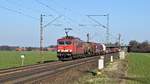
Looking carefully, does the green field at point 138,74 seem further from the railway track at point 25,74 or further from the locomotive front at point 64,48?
the locomotive front at point 64,48

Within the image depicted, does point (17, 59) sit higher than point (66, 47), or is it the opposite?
point (66, 47)

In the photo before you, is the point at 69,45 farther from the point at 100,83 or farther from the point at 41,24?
the point at 100,83

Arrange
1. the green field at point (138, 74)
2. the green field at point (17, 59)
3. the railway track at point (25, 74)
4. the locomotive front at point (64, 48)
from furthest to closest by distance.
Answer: the locomotive front at point (64, 48) → the green field at point (17, 59) → the railway track at point (25, 74) → the green field at point (138, 74)

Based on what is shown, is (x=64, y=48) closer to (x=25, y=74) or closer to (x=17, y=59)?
(x=17, y=59)

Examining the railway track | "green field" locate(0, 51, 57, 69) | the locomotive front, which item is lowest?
the railway track

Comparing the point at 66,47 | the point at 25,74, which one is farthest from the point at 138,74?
the point at 66,47

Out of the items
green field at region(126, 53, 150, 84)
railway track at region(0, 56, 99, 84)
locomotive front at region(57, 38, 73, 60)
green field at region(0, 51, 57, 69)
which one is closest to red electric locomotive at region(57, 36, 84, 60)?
locomotive front at region(57, 38, 73, 60)

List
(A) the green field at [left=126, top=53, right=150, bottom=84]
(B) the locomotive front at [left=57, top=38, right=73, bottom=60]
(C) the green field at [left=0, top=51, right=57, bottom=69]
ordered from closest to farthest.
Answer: (A) the green field at [left=126, top=53, right=150, bottom=84] → (C) the green field at [left=0, top=51, right=57, bottom=69] → (B) the locomotive front at [left=57, top=38, right=73, bottom=60]

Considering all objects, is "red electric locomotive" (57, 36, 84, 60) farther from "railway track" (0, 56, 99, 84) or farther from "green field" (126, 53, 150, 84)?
"railway track" (0, 56, 99, 84)

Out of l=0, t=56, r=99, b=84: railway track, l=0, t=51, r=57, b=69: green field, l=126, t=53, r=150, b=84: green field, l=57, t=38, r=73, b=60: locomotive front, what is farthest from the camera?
l=57, t=38, r=73, b=60: locomotive front

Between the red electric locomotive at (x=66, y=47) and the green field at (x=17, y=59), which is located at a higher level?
the red electric locomotive at (x=66, y=47)

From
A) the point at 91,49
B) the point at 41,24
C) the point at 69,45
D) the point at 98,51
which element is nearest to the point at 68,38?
the point at 69,45

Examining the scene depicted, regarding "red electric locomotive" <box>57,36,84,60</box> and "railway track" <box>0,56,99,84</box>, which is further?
"red electric locomotive" <box>57,36,84,60</box>

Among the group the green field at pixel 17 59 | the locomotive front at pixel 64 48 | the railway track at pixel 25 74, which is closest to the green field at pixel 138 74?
the railway track at pixel 25 74
